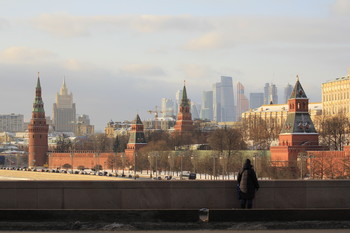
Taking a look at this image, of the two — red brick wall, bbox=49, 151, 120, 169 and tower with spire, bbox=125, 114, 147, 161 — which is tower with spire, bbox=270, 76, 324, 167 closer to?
tower with spire, bbox=125, 114, 147, 161

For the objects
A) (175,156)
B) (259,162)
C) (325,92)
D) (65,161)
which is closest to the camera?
(259,162)

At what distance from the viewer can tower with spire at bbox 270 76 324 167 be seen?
318 feet

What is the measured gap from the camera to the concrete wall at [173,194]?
74.0 ft

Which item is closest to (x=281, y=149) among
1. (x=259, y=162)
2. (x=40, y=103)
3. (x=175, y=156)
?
(x=259, y=162)

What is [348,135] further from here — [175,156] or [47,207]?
[47,207]

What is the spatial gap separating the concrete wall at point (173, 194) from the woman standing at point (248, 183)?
83 centimetres

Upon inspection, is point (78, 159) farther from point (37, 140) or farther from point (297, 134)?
point (297, 134)

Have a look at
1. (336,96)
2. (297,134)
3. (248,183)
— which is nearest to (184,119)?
(336,96)

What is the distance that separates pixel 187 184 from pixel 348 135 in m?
116

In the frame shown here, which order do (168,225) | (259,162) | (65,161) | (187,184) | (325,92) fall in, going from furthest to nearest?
(325,92) < (65,161) < (259,162) < (187,184) < (168,225)

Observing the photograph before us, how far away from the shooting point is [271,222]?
2028cm

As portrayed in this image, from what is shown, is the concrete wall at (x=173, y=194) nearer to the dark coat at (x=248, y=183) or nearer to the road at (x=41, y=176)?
the dark coat at (x=248, y=183)

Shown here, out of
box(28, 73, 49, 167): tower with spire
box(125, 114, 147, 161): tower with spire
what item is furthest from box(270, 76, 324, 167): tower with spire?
box(28, 73, 49, 167): tower with spire

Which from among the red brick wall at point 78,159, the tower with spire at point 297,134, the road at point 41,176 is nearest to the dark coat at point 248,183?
the tower with spire at point 297,134
